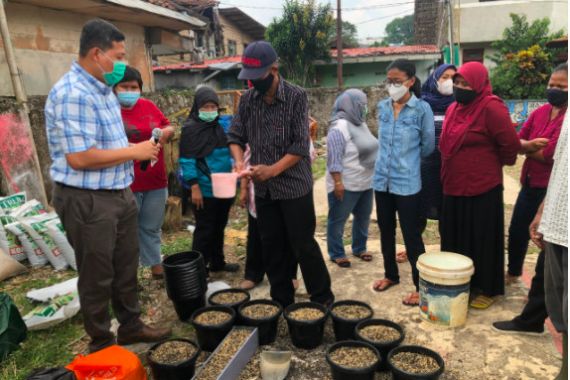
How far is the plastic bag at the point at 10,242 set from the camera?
435 centimetres

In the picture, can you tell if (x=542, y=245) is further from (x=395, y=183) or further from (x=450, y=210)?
(x=395, y=183)

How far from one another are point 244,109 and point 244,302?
58.9 inches

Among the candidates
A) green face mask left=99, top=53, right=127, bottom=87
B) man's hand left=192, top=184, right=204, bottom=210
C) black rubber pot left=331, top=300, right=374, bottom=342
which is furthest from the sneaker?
green face mask left=99, top=53, right=127, bottom=87

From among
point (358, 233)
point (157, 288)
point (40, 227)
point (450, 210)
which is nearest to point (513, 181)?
point (358, 233)

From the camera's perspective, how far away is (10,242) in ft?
14.5

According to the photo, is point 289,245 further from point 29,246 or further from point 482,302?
point 29,246

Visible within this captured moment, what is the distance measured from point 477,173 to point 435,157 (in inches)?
30.2

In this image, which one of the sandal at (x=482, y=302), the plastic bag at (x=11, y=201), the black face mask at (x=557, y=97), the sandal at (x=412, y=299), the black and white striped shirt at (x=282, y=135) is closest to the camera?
the black and white striped shirt at (x=282, y=135)

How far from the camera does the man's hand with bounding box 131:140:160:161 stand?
2532 mm

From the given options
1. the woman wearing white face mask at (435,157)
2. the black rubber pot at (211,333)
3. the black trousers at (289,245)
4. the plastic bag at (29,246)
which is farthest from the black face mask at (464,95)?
the plastic bag at (29,246)

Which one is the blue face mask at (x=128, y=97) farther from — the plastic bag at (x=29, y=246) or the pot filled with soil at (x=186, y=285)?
the plastic bag at (x=29, y=246)

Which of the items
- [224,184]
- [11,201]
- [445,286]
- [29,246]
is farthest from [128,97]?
[445,286]

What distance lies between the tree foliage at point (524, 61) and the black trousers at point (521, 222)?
39.1 ft

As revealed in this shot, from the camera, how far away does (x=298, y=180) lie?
118 inches
